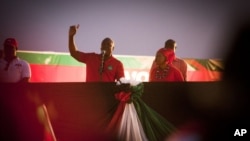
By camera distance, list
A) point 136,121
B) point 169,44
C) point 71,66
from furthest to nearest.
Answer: point 71,66 → point 169,44 → point 136,121

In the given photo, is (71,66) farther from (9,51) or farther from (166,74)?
(166,74)

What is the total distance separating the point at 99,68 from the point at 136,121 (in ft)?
1.64

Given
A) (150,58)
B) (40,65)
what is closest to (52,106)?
(40,65)

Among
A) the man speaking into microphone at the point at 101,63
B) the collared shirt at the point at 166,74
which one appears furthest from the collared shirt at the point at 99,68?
the collared shirt at the point at 166,74

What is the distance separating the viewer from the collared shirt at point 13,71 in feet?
9.96

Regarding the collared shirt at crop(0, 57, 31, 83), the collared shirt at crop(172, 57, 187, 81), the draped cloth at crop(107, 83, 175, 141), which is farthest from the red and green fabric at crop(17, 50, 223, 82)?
the draped cloth at crop(107, 83, 175, 141)

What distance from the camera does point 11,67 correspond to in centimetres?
308

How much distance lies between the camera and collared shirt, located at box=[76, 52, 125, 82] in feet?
10.6

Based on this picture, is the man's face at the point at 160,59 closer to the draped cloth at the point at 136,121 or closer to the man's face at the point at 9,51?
the draped cloth at the point at 136,121

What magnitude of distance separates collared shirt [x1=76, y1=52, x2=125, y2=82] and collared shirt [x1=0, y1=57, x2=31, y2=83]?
45cm

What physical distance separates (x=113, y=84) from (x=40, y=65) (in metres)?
1.19

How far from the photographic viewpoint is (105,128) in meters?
2.96

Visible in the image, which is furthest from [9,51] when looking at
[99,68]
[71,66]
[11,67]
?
[71,66]

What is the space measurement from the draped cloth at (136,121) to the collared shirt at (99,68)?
27 centimetres
